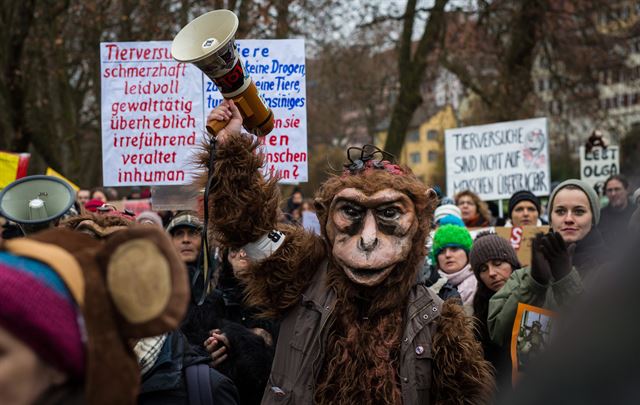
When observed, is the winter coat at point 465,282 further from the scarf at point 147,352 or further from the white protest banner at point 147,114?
the scarf at point 147,352

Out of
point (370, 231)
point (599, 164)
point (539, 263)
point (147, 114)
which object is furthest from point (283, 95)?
point (599, 164)

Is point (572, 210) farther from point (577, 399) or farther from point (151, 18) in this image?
point (151, 18)

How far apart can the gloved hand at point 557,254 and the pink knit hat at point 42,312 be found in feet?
8.42

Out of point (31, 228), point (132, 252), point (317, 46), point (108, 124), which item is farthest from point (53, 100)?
point (132, 252)

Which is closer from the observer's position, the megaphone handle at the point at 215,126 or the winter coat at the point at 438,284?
the megaphone handle at the point at 215,126

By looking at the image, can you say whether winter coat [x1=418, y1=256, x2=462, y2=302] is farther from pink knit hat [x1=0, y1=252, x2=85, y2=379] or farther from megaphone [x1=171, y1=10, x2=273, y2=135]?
pink knit hat [x1=0, y1=252, x2=85, y2=379]

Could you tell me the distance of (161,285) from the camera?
171cm

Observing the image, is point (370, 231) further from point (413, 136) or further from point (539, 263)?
point (413, 136)

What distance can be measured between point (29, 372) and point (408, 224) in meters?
2.14

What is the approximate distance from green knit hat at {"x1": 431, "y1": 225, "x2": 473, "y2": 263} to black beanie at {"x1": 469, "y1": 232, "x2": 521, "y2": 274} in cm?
61

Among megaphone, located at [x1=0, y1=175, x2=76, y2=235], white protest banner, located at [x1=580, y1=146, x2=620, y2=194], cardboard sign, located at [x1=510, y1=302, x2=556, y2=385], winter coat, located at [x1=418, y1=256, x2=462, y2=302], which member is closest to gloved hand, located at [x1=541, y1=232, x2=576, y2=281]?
cardboard sign, located at [x1=510, y1=302, x2=556, y2=385]

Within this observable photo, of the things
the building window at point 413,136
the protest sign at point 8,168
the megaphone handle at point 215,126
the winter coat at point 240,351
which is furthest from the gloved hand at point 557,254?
the building window at point 413,136

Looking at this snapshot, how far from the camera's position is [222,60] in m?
3.59

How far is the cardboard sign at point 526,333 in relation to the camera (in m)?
3.97
